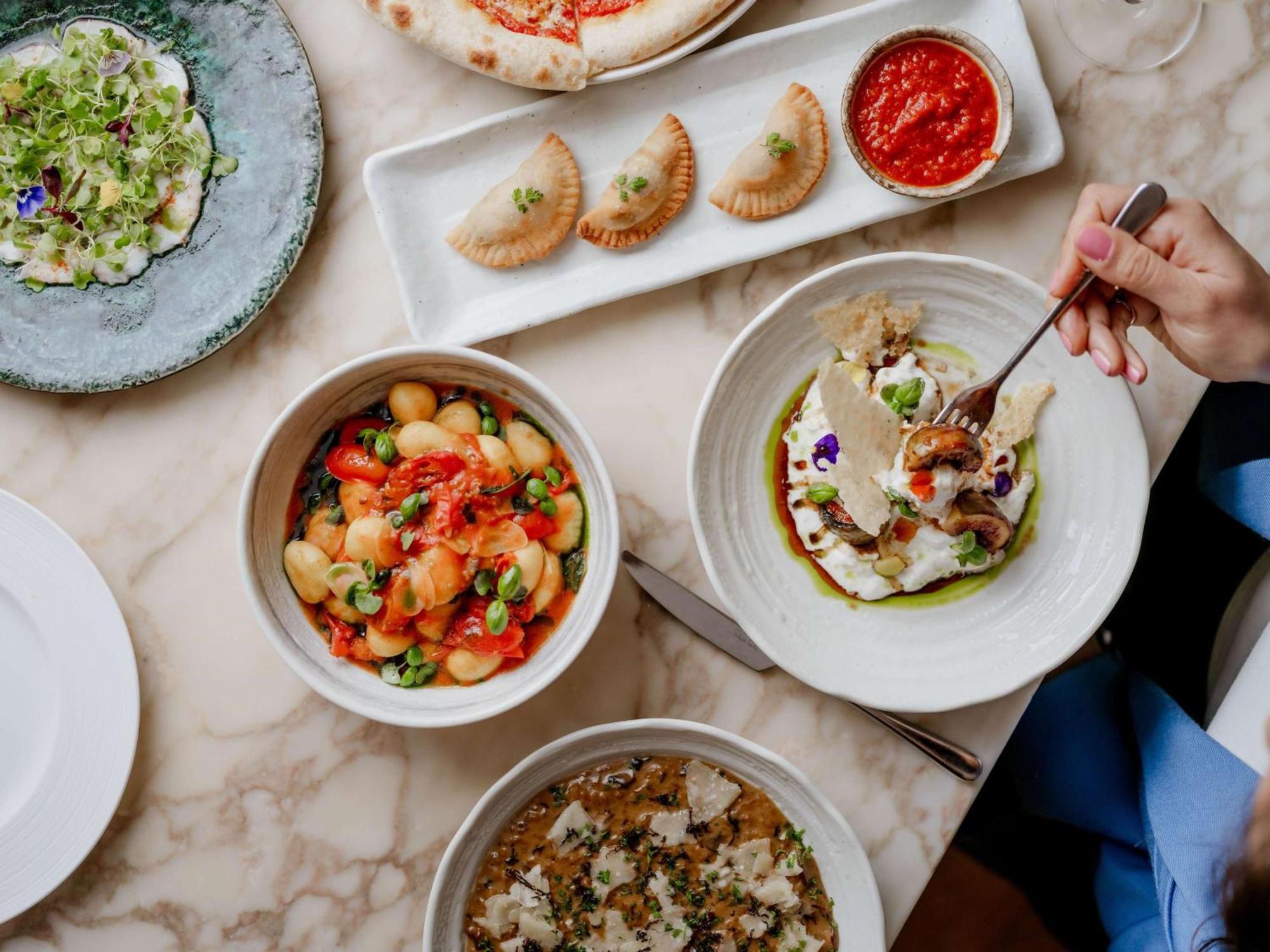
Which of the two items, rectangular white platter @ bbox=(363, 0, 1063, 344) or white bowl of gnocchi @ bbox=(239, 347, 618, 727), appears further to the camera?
rectangular white platter @ bbox=(363, 0, 1063, 344)

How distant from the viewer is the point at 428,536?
2.31 m

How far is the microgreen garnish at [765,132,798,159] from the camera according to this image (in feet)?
8.14

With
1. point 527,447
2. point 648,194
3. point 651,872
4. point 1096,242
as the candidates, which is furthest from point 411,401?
point 1096,242

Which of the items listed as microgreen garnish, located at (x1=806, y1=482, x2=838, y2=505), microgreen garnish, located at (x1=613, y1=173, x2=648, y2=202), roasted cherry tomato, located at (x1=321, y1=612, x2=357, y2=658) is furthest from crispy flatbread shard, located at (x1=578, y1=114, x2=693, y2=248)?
roasted cherry tomato, located at (x1=321, y1=612, x2=357, y2=658)

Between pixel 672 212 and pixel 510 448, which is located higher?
pixel 672 212

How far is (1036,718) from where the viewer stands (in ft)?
9.52

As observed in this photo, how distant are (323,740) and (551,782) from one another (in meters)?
0.63

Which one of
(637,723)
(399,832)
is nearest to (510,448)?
(637,723)

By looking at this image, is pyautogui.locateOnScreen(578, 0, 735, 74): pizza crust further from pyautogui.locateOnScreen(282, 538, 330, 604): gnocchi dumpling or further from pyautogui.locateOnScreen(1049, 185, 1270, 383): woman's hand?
pyautogui.locateOnScreen(282, 538, 330, 604): gnocchi dumpling

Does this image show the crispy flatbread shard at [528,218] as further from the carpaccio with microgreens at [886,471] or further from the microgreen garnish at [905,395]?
the microgreen garnish at [905,395]

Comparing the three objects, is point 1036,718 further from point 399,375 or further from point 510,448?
point 399,375

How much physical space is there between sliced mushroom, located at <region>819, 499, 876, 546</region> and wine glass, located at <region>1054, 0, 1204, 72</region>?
4.32 feet

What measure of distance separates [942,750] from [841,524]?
62cm

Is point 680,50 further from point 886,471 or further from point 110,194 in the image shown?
point 110,194
